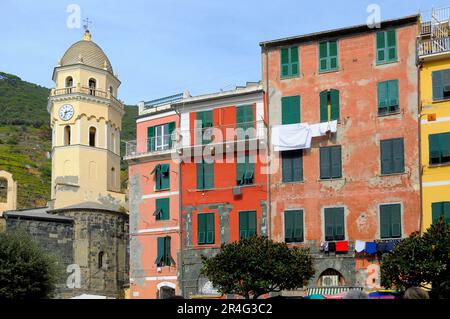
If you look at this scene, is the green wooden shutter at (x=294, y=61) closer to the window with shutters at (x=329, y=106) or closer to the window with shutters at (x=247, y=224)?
the window with shutters at (x=329, y=106)

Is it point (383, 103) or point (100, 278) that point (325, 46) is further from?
point (100, 278)

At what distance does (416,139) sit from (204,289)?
13.6 metres

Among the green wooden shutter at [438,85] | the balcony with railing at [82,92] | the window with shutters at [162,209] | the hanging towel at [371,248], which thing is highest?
the balcony with railing at [82,92]

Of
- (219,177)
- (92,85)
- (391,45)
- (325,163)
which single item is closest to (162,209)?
(219,177)

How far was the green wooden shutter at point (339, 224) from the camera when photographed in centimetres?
3762

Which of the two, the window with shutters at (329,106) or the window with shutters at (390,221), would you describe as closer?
the window with shutters at (390,221)

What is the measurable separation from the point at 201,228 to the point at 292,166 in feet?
20.3

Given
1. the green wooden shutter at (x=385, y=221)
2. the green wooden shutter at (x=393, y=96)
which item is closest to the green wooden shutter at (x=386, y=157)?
the green wooden shutter at (x=393, y=96)

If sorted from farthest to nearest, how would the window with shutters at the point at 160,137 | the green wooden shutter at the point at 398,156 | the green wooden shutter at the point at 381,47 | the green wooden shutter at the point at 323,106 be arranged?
1. the window with shutters at the point at 160,137
2. the green wooden shutter at the point at 323,106
3. the green wooden shutter at the point at 381,47
4. the green wooden shutter at the point at 398,156

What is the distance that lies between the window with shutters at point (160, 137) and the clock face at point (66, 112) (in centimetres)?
1325

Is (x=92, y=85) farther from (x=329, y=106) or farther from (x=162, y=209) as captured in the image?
(x=329, y=106)

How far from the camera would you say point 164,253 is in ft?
141

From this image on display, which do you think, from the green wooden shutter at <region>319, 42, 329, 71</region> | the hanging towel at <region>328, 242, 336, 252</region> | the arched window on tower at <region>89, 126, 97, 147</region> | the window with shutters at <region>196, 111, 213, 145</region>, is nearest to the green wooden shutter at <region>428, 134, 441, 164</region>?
the hanging towel at <region>328, 242, 336, 252</region>

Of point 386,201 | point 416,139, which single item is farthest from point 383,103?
point 386,201
